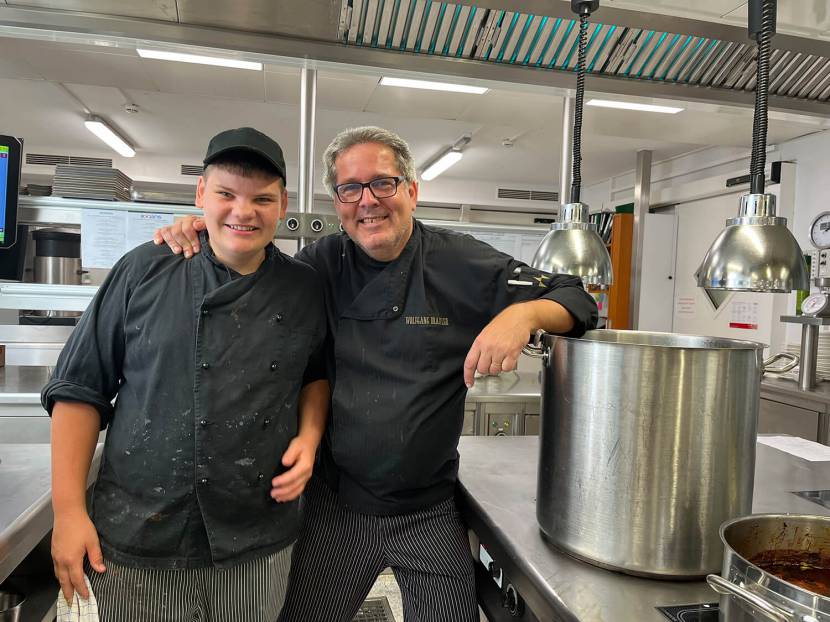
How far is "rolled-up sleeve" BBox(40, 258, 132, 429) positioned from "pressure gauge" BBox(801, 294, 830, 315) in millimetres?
3576

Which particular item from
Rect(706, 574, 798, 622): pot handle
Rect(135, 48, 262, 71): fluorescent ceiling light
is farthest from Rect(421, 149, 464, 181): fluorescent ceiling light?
Rect(706, 574, 798, 622): pot handle

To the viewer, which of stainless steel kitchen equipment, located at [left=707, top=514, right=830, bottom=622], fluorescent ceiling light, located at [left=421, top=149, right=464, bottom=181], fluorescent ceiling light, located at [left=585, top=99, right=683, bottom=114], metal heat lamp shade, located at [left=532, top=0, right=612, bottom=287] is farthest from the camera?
fluorescent ceiling light, located at [left=421, top=149, right=464, bottom=181]

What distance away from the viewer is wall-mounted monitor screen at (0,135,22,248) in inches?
73.7

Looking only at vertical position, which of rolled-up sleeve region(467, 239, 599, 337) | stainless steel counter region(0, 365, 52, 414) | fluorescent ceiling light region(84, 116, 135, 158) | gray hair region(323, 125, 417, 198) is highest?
fluorescent ceiling light region(84, 116, 135, 158)

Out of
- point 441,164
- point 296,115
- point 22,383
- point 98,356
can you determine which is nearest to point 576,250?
point 98,356

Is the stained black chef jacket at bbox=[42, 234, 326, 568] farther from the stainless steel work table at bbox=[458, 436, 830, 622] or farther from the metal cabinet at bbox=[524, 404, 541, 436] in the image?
the metal cabinet at bbox=[524, 404, 541, 436]

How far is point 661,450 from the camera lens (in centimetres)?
91

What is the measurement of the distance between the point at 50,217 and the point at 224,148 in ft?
8.21

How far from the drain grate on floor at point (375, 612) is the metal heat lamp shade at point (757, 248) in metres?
2.11

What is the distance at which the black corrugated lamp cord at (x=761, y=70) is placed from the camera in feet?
3.83

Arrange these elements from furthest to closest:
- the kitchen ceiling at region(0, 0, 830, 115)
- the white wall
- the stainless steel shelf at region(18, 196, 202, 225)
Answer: the white wall
the stainless steel shelf at region(18, 196, 202, 225)
the kitchen ceiling at region(0, 0, 830, 115)

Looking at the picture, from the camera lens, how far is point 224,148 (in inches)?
46.3

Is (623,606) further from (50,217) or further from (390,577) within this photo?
(50,217)

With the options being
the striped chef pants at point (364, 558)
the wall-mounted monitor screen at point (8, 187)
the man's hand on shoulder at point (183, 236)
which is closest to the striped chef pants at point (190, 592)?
the striped chef pants at point (364, 558)
